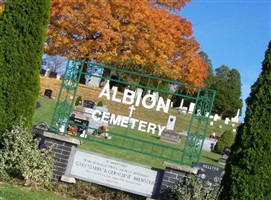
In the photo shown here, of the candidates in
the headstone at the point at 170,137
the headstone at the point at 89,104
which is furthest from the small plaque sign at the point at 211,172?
the headstone at the point at 89,104

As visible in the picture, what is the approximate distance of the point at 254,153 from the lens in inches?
343

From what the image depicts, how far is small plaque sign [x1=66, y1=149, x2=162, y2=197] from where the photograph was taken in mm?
10172

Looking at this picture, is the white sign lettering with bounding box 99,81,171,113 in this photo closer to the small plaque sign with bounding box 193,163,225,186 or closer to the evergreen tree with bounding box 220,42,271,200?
the small plaque sign with bounding box 193,163,225,186

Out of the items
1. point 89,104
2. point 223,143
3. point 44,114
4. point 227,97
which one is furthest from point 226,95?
point 44,114

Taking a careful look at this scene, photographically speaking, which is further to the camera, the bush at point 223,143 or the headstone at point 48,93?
the headstone at point 48,93

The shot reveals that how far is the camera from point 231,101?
84.1 meters

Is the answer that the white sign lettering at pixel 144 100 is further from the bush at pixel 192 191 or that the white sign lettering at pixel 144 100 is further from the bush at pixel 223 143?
the bush at pixel 223 143

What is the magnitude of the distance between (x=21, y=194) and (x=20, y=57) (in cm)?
295

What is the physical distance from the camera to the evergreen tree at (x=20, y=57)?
1031cm

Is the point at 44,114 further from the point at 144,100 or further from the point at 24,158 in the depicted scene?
the point at 24,158

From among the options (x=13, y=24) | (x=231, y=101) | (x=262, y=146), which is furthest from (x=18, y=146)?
(x=231, y=101)

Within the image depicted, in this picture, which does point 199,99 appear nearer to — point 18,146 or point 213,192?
point 213,192

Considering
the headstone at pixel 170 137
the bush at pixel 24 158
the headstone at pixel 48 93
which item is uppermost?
the headstone at pixel 48 93

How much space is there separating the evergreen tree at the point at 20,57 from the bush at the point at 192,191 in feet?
10.7
